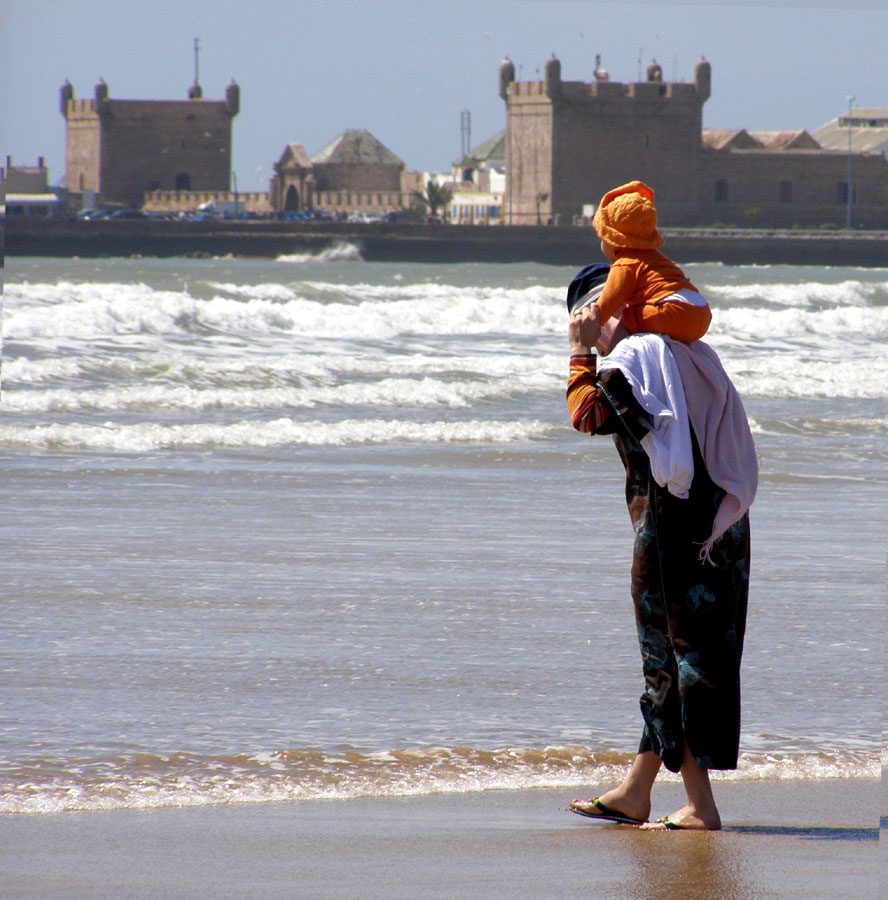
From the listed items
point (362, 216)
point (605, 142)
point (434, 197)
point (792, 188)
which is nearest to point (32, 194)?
point (362, 216)

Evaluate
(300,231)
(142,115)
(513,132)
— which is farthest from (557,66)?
(142,115)

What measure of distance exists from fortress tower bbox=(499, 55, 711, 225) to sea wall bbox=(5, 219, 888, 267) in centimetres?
616

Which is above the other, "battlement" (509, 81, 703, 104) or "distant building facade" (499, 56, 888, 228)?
"battlement" (509, 81, 703, 104)

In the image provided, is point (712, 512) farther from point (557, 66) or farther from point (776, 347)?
point (557, 66)

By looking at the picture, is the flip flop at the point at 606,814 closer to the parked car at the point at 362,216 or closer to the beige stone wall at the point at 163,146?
the parked car at the point at 362,216

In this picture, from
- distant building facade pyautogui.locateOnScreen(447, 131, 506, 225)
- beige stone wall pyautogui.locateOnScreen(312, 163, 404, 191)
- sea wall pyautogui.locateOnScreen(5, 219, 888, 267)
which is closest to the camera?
sea wall pyautogui.locateOnScreen(5, 219, 888, 267)

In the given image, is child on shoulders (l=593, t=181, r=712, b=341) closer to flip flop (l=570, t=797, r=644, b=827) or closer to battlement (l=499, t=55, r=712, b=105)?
flip flop (l=570, t=797, r=644, b=827)

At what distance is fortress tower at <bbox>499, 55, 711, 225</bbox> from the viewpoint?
68188 millimetres

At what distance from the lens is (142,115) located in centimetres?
8356

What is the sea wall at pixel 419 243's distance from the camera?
202 ft

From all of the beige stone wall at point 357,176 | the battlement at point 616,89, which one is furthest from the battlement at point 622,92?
the beige stone wall at point 357,176

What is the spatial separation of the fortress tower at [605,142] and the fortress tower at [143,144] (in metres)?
22.4

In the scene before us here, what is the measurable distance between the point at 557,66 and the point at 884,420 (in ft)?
200

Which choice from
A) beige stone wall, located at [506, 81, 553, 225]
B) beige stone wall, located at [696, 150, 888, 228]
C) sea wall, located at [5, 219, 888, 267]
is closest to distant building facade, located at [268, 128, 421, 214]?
beige stone wall, located at [506, 81, 553, 225]
